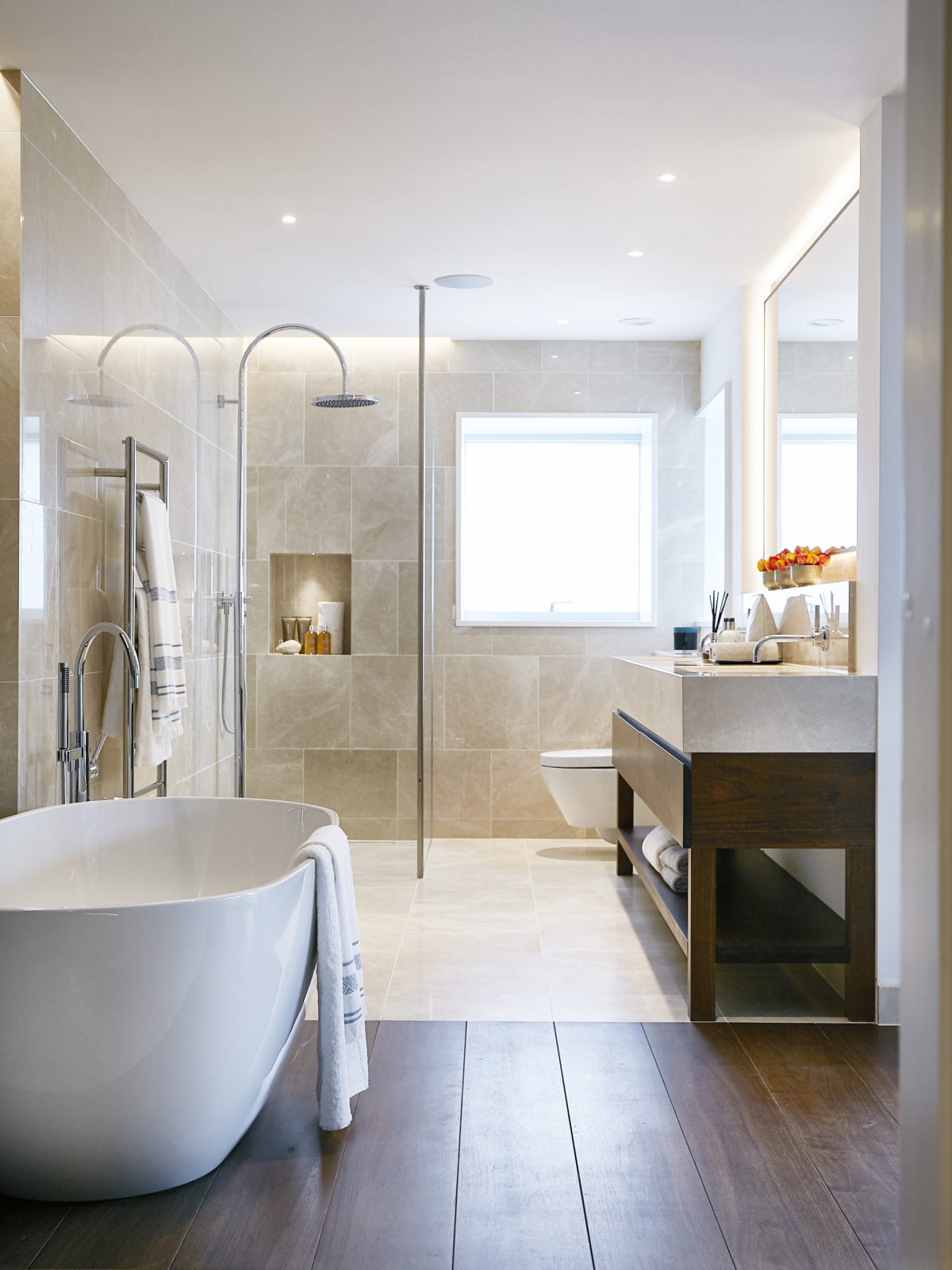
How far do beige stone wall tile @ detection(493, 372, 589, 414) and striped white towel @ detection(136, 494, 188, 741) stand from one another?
7.71 ft

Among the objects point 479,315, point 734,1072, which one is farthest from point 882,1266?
point 479,315

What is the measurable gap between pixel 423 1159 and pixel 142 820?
1.27 meters

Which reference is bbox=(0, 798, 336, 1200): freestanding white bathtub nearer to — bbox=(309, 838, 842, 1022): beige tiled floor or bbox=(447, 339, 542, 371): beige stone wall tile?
bbox=(309, 838, 842, 1022): beige tiled floor

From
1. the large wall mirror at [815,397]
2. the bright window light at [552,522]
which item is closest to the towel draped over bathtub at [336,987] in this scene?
the large wall mirror at [815,397]

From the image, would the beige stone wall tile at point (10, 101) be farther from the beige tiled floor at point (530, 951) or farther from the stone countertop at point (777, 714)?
the beige tiled floor at point (530, 951)

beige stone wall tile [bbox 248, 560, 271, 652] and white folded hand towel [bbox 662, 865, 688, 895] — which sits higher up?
beige stone wall tile [bbox 248, 560, 271, 652]

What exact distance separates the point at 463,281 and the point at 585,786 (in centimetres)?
222

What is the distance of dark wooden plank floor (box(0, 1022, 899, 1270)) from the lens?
184cm

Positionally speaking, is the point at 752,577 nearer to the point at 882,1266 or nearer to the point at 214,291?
the point at 214,291

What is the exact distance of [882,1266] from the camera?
1.78 m

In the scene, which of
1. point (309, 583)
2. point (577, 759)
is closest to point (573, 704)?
point (577, 759)

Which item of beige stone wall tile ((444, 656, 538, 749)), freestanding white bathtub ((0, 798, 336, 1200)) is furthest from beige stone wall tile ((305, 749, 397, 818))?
freestanding white bathtub ((0, 798, 336, 1200))

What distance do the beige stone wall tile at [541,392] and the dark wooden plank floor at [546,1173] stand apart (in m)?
3.43

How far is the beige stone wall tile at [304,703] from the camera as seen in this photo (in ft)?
17.4
